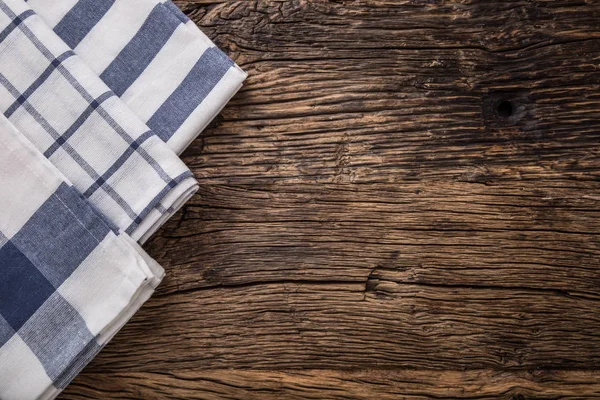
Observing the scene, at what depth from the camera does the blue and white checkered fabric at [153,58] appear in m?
0.72

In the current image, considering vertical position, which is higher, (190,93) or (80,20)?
(80,20)

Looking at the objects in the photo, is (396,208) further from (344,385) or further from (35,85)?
(35,85)

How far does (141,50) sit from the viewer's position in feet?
2.39

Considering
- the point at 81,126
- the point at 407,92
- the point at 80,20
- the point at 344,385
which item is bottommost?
the point at 344,385

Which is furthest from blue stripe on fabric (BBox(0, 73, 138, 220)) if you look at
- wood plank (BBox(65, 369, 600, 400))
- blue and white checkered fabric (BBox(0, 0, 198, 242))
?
wood plank (BBox(65, 369, 600, 400))

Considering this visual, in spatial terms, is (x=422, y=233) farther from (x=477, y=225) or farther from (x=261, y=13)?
(x=261, y=13)

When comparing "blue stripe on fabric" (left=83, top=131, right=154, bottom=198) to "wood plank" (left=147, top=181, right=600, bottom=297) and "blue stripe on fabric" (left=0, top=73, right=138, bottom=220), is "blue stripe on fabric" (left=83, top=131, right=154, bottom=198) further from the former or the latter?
"wood plank" (left=147, top=181, right=600, bottom=297)

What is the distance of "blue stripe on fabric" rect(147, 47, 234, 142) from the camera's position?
2.36 ft

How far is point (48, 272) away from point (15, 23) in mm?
329

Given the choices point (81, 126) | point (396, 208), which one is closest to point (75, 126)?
point (81, 126)

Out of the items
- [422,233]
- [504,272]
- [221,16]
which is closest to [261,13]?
[221,16]

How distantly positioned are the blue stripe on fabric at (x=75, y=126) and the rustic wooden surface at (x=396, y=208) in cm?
15

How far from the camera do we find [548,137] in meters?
0.78

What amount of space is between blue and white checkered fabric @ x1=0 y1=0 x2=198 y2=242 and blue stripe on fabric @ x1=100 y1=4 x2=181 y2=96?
29mm
